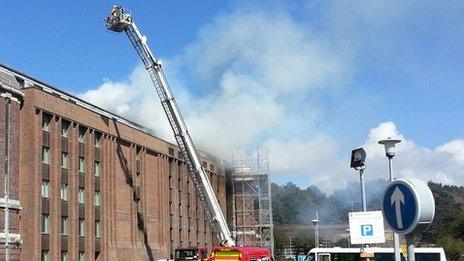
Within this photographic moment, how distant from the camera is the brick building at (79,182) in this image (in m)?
39.7

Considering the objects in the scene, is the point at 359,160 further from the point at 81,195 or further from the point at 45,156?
the point at 81,195

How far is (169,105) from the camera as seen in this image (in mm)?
47531

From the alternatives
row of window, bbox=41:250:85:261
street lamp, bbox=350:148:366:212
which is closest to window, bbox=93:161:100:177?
row of window, bbox=41:250:85:261

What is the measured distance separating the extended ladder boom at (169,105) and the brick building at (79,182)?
594cm

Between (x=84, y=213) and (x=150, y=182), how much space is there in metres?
12.8

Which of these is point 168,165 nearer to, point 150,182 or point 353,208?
point 150,182

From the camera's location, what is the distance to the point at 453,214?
4277 inches

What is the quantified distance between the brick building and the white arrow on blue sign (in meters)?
35.2

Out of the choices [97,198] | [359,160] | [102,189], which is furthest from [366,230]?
[102,189]

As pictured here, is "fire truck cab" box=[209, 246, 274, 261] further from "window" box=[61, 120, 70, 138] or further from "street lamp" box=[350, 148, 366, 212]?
"window" box=[61, 120, 70, 138]

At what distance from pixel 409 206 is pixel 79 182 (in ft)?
142

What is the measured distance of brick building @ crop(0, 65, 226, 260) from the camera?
130ft

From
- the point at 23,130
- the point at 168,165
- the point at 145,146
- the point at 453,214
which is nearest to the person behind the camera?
the point at 23,130

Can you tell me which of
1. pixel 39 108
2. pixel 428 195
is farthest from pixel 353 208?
pixel 428 195
